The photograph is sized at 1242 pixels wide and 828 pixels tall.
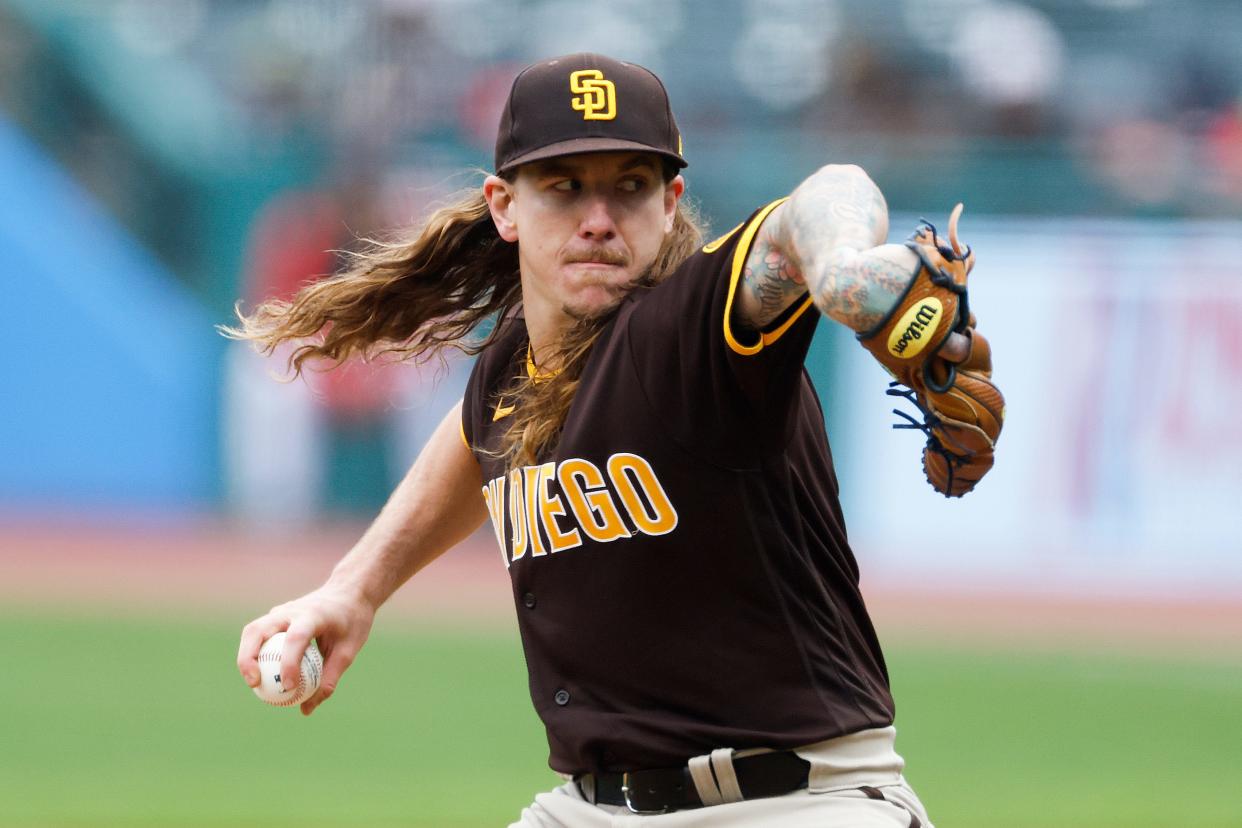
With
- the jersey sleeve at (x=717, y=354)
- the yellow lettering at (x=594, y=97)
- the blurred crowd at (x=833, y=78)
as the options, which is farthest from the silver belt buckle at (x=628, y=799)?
the blurred crowd at (x=833, y=78)

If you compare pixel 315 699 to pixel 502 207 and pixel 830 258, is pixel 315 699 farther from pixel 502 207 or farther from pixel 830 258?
pixel 830 258

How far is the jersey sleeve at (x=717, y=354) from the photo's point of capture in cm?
298

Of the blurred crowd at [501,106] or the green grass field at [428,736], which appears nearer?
the green grass field at [428,736]

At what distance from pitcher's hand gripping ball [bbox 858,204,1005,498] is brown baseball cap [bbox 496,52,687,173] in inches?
32.5

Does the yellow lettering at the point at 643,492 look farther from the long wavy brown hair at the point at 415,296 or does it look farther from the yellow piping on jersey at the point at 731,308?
the long wavy brown hair at the point at 415,296

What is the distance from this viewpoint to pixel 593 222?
345 centimetres

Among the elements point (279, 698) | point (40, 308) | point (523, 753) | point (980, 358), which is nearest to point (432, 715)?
point (523, 753)

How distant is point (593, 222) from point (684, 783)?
3.58ft

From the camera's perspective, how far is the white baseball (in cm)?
361

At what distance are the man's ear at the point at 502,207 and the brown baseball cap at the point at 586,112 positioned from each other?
23 cm

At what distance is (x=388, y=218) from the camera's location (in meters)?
15.1

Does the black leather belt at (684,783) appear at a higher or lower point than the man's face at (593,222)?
lower

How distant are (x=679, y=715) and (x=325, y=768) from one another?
556cm

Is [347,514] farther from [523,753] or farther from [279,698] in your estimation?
[279,698]
